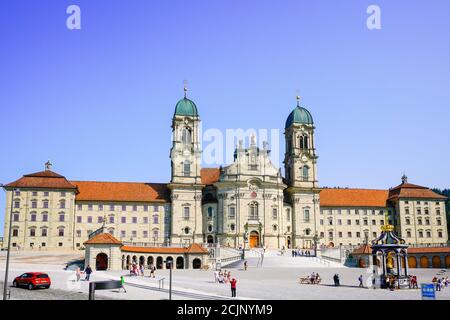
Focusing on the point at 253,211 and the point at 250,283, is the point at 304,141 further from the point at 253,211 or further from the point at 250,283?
the point at 250,283

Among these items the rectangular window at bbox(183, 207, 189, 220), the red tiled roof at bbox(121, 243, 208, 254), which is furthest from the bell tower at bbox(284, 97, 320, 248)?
the red tiled roof at bbox(121, 243, 208, 254)

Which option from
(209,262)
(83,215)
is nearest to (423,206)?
(209,262)

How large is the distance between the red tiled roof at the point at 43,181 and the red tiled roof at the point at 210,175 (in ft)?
78.9

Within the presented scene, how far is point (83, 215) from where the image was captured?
92.5m

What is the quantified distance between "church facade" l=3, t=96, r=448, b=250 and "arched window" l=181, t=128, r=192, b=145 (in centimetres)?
18

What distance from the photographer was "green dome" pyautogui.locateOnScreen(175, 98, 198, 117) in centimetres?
9862

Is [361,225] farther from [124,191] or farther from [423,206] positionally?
[124,191]

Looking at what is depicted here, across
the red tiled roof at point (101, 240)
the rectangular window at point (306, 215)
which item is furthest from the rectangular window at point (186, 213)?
the red tiled roof at point (101, 240)

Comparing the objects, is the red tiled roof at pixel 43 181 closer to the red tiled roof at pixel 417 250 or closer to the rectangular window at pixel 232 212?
the rectangular window at pixel 232 212

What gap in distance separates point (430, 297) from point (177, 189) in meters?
66.9

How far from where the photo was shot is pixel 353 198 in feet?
350

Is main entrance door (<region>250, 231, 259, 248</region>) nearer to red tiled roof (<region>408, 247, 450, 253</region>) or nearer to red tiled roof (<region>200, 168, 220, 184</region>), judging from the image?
red tiled roof (<region>200, 168, 220, 184</region>)

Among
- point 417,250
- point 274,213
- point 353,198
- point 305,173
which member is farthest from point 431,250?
point 305,173

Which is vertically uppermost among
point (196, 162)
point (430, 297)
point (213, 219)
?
point (196, 162)
